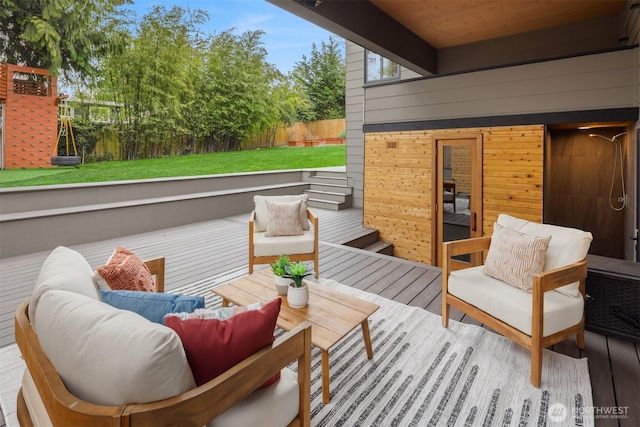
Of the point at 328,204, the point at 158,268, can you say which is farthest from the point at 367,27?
the point at 328,204

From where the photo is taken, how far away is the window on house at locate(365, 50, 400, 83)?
218 inches

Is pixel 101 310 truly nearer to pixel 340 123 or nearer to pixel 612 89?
pixel 612 89

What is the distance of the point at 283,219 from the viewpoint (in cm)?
387

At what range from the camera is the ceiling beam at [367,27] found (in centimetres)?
275

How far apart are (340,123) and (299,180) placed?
803 cm

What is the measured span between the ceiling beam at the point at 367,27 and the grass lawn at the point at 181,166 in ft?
19.9

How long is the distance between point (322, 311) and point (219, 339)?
108 centimetres

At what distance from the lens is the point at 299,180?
948 centimetres

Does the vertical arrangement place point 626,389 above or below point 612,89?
below

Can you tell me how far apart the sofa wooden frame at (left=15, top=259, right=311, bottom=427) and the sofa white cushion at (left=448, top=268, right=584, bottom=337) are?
1.45 meters

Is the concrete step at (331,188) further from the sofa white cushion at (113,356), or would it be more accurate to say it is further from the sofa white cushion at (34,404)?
the sofa white cushion at (113,356)

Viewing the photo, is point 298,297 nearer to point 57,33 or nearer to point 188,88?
point 57,33

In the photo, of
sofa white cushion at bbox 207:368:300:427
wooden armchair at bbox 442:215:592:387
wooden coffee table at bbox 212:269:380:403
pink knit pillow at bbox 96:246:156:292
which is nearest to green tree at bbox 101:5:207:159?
wooden coffee table at bbox 212:269:380:403

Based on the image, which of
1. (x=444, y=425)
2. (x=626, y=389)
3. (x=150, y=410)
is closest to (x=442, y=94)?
(x=626, y=389)
